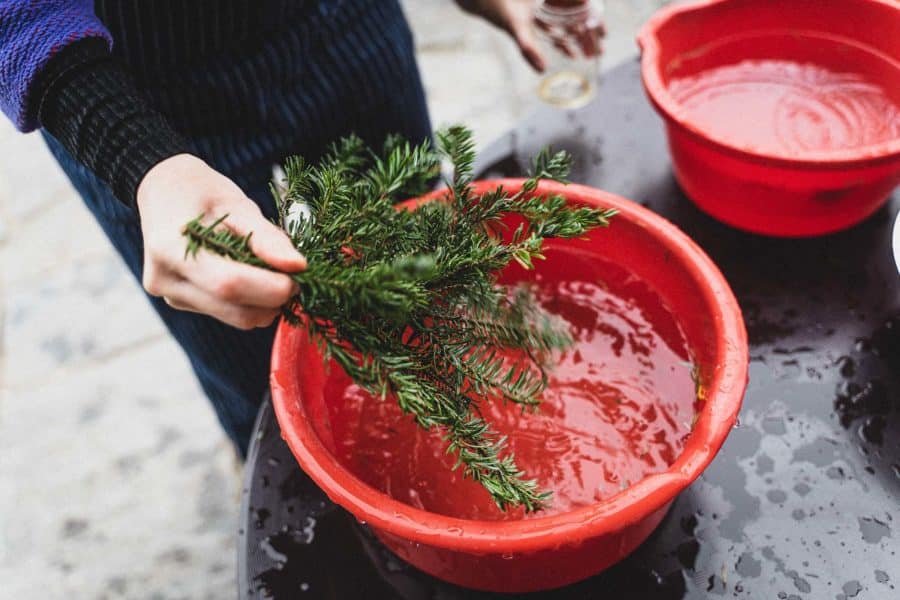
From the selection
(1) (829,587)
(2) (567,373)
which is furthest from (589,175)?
(1) (829,587)

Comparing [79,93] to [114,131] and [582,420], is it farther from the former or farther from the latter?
[582,420]

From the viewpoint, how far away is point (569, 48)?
1.38 metres

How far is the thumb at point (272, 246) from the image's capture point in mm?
579

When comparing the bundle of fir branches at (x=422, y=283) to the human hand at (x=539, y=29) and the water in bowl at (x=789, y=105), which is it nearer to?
the water in bowl at (x=789, y=105)

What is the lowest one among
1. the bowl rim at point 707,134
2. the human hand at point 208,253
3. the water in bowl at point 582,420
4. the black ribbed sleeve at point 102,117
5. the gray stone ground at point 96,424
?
the gray stone ground at point 96,424

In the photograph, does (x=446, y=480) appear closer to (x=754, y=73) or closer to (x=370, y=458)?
(x=370, y=458)

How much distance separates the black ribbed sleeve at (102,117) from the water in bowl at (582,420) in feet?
1.02

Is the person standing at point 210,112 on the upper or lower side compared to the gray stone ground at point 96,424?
upper

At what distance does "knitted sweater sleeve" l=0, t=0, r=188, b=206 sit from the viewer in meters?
0.77

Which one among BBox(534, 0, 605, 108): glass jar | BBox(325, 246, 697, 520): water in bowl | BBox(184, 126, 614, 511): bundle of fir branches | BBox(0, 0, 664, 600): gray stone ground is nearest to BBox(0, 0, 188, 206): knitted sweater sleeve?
BBox(184, 126, 614, 511): bundle of fir branches

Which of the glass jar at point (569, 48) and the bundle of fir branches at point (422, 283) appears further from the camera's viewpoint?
the glass jar at point (569, 48)

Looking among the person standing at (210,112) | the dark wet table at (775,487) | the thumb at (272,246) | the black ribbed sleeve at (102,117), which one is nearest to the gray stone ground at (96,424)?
the person standing at (210,112)

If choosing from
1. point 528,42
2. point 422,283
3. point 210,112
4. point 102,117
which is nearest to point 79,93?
point 102,117

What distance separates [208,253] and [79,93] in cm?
34
